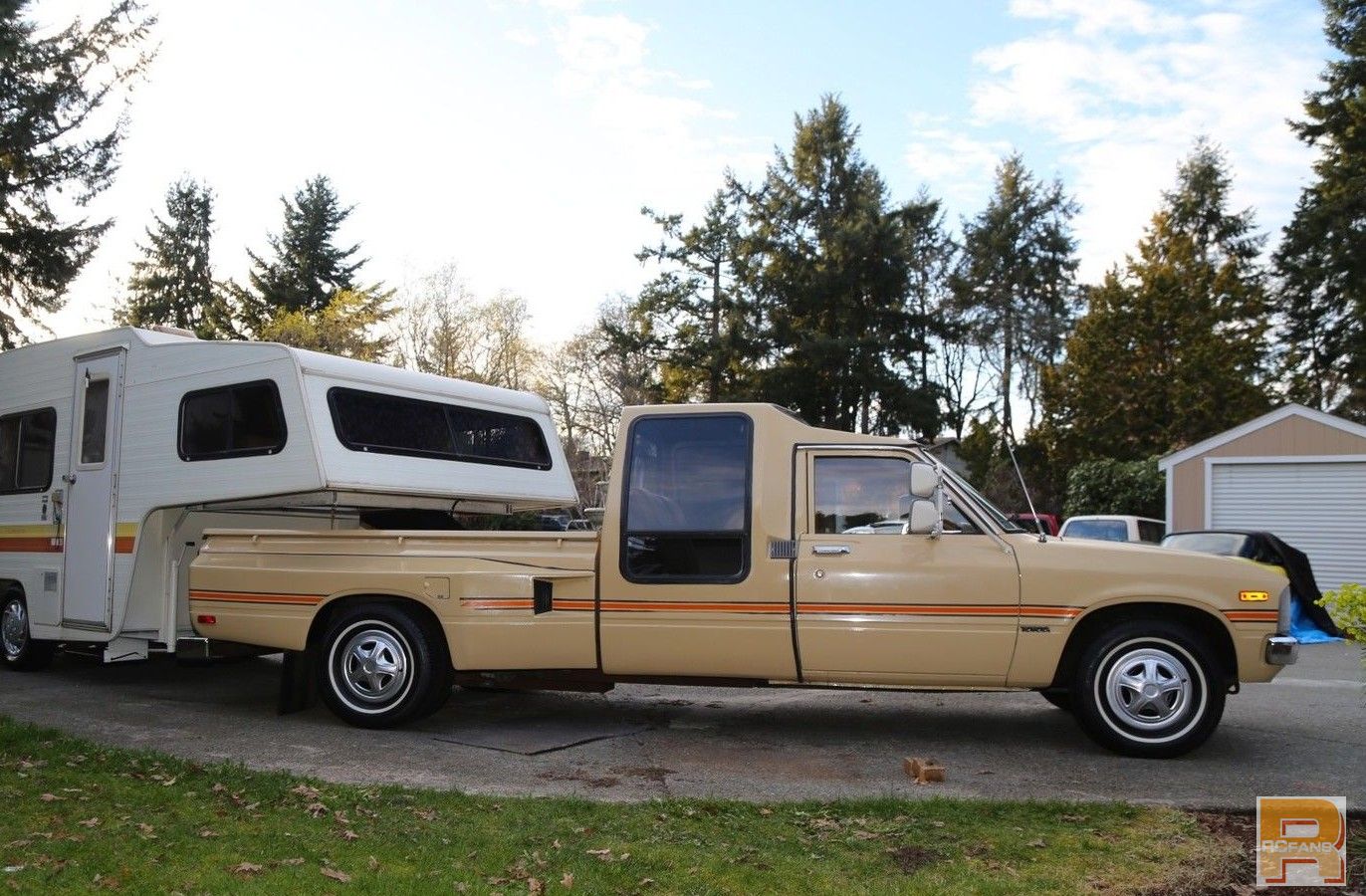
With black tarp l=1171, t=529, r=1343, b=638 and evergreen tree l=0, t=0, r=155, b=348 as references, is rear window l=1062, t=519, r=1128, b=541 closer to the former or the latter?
black tarp l=1171, t=529, r=1343, b=638

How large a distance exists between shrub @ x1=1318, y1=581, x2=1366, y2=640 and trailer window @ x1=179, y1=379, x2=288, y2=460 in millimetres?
6418

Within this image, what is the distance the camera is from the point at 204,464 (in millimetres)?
8477

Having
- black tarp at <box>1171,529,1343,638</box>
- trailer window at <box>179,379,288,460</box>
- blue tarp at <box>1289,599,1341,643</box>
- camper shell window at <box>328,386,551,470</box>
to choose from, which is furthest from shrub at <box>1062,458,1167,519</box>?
trailer window at <box>179,379,288,460</box>

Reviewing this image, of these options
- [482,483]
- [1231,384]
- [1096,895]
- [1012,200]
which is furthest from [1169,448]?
[1096,895]

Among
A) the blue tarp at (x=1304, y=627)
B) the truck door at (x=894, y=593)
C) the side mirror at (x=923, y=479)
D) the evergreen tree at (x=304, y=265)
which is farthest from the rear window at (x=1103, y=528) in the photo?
the evergreen tree at (x=304, y=265)

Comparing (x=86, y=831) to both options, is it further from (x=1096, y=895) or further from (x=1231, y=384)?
(x=1231, y=384)

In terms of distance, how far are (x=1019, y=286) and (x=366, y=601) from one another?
150ft

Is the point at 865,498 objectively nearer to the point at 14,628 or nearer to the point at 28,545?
the point at 28,545

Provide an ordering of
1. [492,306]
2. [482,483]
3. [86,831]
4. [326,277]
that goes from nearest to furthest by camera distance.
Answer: [86,831] < [482,483] < [492,306] < [326,277]

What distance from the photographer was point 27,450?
33.6 ft

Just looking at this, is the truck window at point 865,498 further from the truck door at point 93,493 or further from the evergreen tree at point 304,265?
the evergreen tree at point 304,265

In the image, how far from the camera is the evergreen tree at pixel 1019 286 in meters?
49.1

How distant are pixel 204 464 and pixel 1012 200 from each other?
46.9 m

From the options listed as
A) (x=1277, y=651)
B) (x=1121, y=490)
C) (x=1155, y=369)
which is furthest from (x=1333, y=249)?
(x=1277, y=651)
